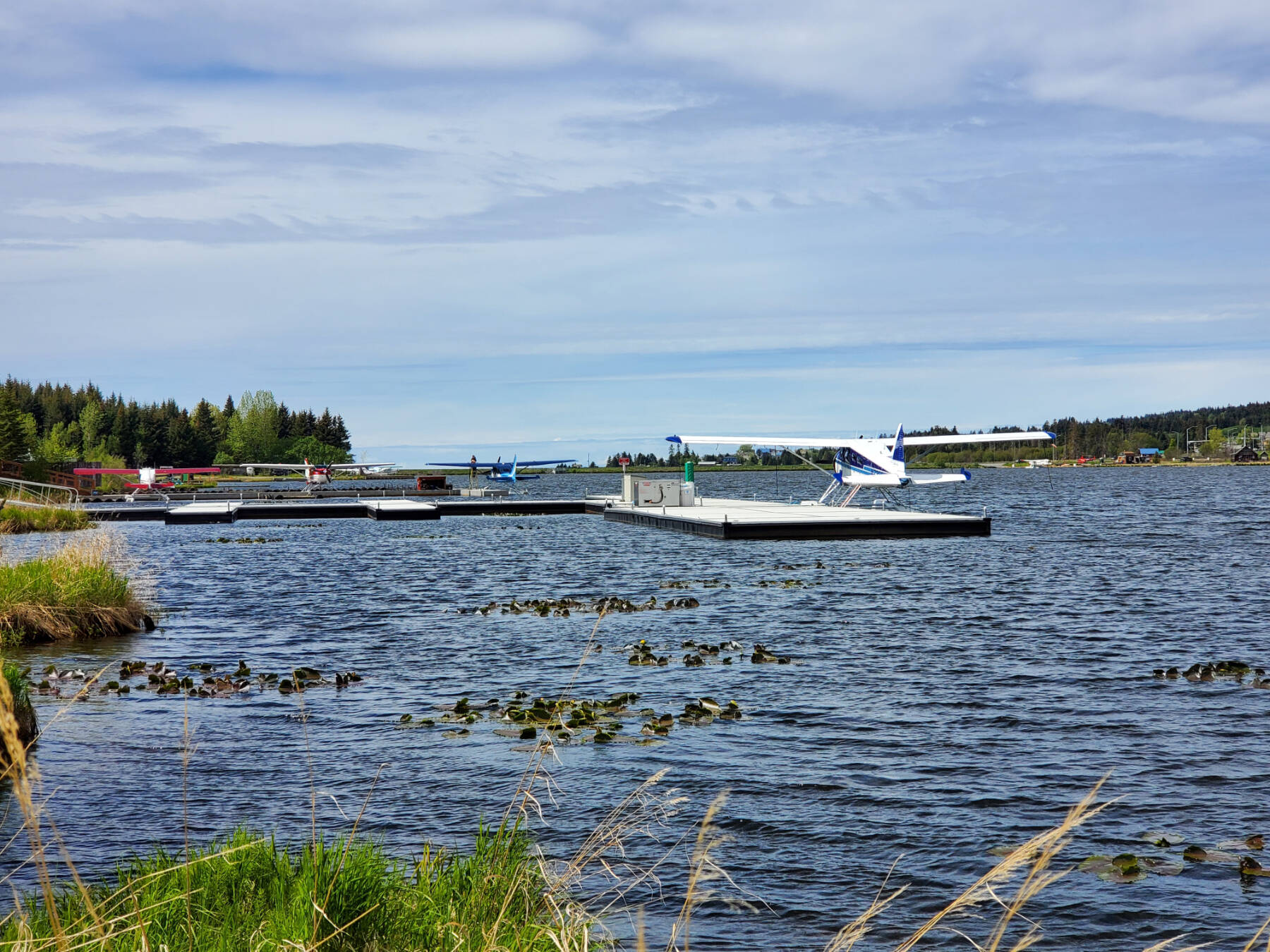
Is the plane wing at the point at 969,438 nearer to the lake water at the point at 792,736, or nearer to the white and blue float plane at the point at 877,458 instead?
the white and blue float plane at the point at 877,458

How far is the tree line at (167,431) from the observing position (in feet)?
428

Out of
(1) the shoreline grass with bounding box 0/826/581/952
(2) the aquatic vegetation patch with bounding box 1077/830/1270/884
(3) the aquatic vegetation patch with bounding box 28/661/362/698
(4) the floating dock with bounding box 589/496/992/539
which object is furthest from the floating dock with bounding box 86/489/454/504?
(1) the shoreline grass with bounding box 0/826/581/952

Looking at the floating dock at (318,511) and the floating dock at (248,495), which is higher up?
the floating dock at (248,495)

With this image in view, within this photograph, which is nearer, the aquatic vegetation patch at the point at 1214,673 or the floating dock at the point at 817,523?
the aquatic vegetation patch at the point at 1214,673

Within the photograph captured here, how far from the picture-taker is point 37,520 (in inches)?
1650

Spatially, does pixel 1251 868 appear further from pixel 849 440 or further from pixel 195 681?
pixel 849 440

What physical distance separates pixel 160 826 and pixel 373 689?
5.79 metres

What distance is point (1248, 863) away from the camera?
7.98 m

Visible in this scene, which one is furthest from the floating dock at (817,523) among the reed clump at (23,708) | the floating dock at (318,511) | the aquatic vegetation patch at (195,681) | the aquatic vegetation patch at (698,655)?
the reed clump at (23,708)

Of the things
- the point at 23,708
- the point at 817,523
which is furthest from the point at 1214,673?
the point at 817,523

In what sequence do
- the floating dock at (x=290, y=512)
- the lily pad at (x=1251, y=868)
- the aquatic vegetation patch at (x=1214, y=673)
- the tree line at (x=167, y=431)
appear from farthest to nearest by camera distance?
the tree line at (x=167, y=431), the floating dock at (x=290, y=512), the aquatic vegetation patch at (x=1214, y=673), the lily pad at (x=1251, y=868)

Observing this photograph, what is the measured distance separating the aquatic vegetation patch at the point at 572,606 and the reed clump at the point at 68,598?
668cm

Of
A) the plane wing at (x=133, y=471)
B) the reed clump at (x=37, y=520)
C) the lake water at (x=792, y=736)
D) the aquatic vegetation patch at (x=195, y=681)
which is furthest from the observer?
the plane wing at (x=133, y=471)

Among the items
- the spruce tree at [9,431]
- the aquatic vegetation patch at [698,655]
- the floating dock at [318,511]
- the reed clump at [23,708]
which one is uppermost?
the spruce tree at [9,431]
